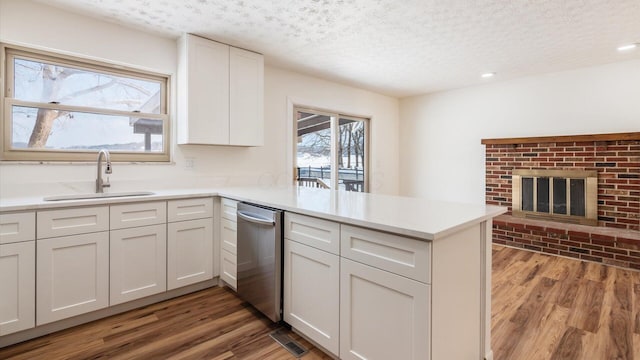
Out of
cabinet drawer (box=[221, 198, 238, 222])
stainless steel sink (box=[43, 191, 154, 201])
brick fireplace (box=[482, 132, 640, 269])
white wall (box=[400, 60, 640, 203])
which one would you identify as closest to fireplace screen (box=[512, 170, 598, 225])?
brick fireplace (box=[482, 132, 640, 269])

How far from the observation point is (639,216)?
3406 mm

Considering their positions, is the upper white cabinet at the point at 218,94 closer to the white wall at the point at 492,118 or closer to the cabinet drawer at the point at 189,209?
the cabinet drawer at the point at 189,209

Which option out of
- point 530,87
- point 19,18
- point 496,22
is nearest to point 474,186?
point 530,87

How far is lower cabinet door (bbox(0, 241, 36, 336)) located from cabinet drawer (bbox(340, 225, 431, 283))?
192 cm

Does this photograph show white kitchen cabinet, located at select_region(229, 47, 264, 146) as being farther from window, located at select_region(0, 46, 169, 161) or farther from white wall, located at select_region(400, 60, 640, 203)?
white wall, located at select_region(400, 60, 640, 203)

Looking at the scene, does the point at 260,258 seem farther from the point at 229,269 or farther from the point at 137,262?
the point at 137,262

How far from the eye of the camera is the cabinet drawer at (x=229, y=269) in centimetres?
252

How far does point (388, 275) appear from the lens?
4.59ft

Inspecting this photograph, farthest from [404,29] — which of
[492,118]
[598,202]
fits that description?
[598,202]

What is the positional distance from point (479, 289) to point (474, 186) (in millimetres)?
3506

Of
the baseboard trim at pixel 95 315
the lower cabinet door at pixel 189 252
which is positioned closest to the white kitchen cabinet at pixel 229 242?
the lower cabinet door at pixel 189 252

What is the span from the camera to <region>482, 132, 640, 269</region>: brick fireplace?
132 inches

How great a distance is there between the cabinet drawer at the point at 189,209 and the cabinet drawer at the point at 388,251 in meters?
1.50

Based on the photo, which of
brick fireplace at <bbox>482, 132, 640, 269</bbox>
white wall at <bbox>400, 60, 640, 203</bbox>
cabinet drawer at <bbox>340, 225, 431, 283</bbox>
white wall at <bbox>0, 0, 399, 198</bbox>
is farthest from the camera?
white wall at <bbox>400, 60, 640, 203</bbox>
